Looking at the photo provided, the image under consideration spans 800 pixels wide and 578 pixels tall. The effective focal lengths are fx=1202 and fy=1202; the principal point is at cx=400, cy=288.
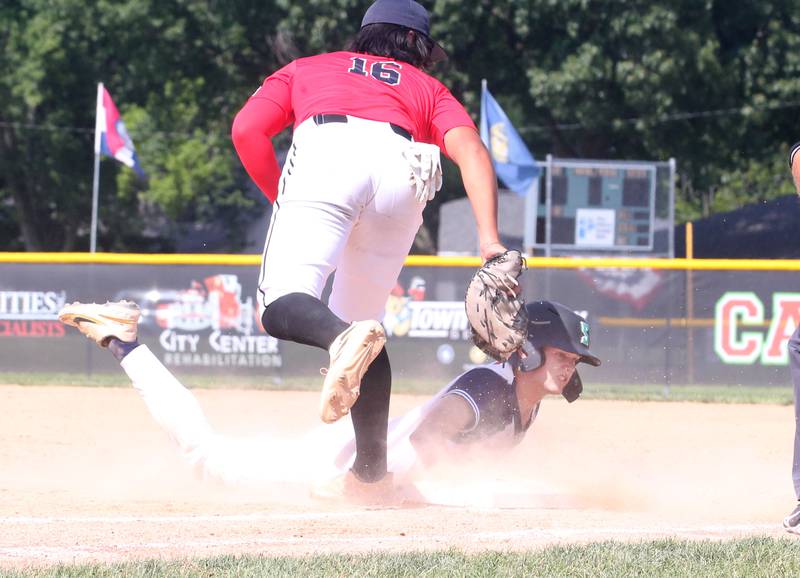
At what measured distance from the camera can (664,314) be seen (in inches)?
444

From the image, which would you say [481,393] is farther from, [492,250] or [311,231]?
[311,231]

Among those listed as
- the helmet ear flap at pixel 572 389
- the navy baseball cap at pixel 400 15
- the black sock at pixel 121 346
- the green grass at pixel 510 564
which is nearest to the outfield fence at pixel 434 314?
the helmet ear flap at pixel 572 389

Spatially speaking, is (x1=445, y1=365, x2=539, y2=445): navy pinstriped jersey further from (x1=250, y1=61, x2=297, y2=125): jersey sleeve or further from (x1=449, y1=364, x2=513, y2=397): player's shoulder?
(x1=250, y1=61, x2=297, y2=125): jersey sleeve

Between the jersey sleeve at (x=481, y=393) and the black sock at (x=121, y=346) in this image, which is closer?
the black sock at (x=121, y=346)

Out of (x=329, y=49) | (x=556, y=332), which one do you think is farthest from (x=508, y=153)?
(x=556, y=332)

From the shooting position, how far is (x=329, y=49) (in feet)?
82.0

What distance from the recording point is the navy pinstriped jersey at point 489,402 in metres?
4.79

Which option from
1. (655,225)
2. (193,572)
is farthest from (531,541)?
(655,225)

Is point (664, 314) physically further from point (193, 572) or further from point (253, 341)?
point (193, 572)

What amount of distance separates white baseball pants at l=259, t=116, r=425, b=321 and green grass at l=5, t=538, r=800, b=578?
932 mm

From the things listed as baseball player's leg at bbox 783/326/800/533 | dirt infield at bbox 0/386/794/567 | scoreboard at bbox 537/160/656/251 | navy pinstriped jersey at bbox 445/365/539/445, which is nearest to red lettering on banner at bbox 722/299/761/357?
dirt infield at bbox 0/386/794/567

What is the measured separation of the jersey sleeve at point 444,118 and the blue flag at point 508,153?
43.1ft

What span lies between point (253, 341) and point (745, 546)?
26.6ft

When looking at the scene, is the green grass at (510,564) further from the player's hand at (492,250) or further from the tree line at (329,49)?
the tree line at (329,49)
